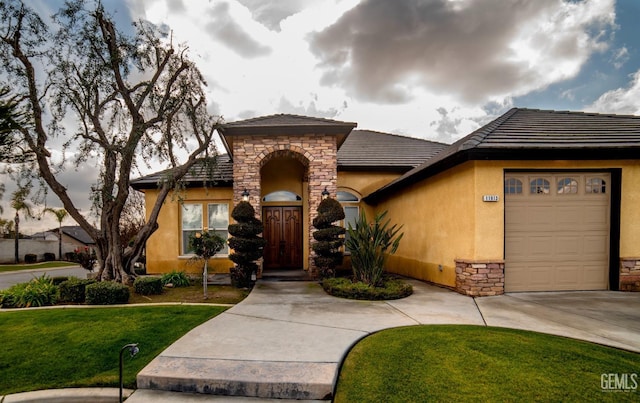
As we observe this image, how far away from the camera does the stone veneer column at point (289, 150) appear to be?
10.1m

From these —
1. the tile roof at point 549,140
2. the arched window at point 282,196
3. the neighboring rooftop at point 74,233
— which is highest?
the tile roof at point 549,140

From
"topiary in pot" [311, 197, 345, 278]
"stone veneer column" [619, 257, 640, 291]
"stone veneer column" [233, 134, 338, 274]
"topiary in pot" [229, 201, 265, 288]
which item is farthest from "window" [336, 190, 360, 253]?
"stone veneer column" [619, 257, 640, 291]

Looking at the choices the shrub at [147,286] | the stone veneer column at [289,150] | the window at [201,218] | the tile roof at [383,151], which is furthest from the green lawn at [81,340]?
the tile roof at [383,151]

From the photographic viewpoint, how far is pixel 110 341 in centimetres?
470

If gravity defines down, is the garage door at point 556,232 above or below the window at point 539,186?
below

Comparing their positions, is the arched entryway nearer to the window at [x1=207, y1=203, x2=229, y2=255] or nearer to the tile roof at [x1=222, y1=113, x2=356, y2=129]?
the window at [x1=207, y1=203, x2=229, y2=255]

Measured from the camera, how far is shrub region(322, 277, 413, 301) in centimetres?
721

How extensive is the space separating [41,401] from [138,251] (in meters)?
6.73

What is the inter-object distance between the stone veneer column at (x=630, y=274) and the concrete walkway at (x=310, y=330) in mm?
345

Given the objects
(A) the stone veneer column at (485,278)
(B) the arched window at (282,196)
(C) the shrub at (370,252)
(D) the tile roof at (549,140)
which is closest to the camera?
(D) the tile roof at (549,140)

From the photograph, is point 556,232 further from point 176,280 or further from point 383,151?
point 176,280

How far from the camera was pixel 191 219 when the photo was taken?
12.0m

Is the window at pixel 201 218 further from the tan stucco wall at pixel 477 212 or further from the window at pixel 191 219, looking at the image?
the tan stucco wall at pixel 477 212

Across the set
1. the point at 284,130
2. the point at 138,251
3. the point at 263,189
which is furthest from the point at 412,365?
the point at 263,189
